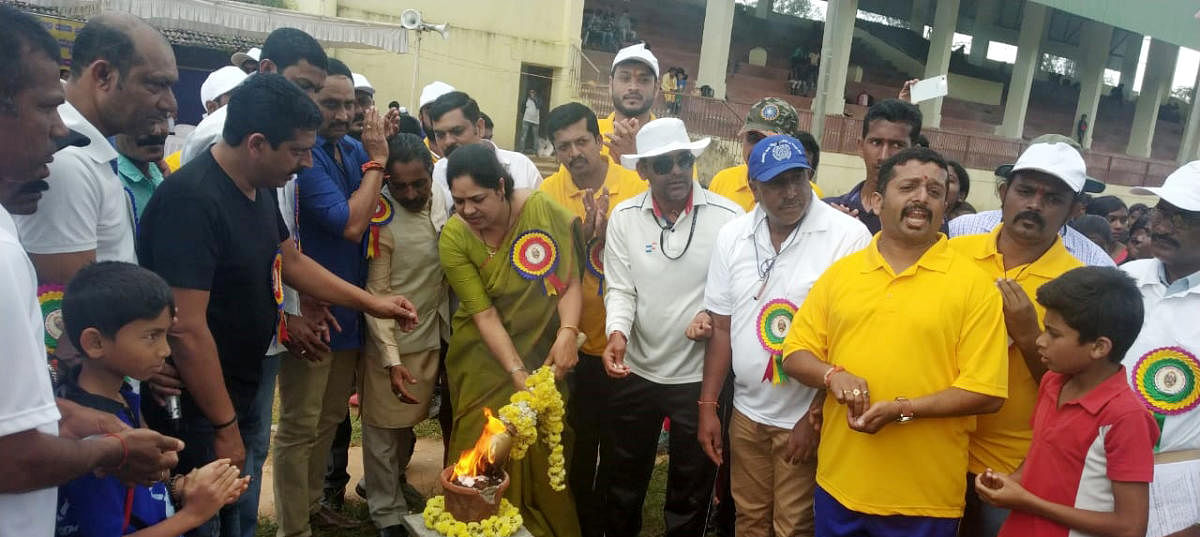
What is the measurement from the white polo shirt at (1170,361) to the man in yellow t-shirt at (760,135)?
2.12 m

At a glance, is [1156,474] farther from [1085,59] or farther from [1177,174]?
[1085,59]

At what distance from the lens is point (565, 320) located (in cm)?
390

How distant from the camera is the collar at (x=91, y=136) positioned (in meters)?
2.51

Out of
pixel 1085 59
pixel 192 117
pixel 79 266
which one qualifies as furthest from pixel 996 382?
pixel 1085 59

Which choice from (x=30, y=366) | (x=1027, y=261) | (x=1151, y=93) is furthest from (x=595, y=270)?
(x=1151, y=93)

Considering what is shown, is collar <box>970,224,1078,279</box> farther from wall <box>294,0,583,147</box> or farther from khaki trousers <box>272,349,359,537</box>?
wall <box>294,0,583,147</box>

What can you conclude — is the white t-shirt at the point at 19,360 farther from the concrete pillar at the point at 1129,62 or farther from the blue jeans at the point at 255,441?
the concrete pillar at the point at 1129,62

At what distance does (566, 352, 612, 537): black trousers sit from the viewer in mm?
4289

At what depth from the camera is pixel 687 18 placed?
27859 mm

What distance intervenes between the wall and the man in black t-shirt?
15.2 metres

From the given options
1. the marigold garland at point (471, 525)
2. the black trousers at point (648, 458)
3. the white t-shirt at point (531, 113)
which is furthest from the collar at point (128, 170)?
the white t-shirt at point (531, 113)

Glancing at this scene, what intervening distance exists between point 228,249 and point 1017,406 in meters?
3.02

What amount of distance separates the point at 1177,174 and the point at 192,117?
12.6 m

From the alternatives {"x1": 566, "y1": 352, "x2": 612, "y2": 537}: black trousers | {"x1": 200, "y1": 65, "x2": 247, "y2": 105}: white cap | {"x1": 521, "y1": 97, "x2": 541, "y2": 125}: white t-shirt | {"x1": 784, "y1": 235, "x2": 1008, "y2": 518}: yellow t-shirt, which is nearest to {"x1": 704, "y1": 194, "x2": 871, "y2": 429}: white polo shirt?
{"x1": 784, "y1": 235, "x2": 1008, "y2": 518}: yellow t-shirt
